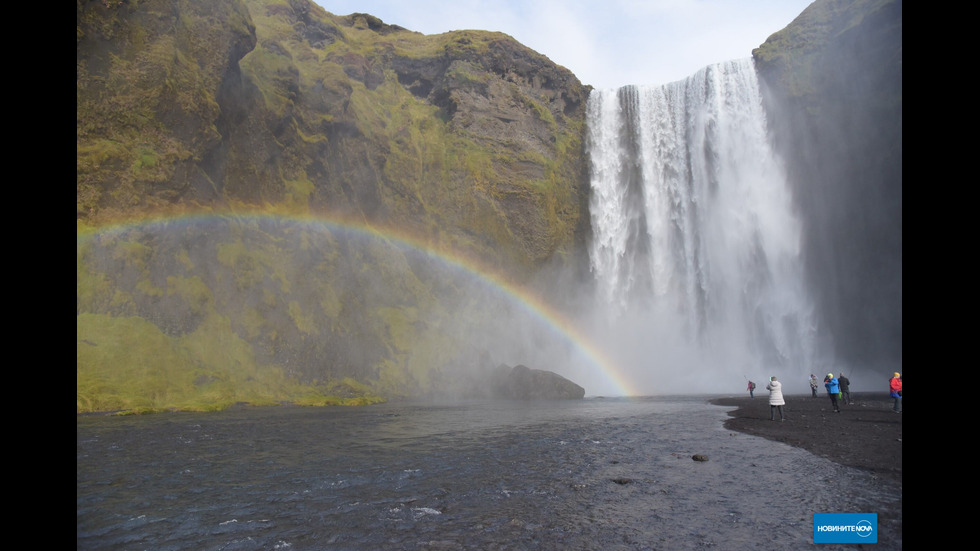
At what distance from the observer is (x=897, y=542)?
7219 millimetres

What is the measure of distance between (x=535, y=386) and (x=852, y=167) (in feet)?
137

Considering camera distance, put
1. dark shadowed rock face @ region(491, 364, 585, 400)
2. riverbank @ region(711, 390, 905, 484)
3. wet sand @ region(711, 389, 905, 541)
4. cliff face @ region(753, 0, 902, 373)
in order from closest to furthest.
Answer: wet sand @ region(711, 389, 905, 541)
riverbank @ region(711, 390, 905, 484)
dark shadowed rock face @ region(491, 364, 585, 400)
cliff face @ region(753, 0, 902, 373)

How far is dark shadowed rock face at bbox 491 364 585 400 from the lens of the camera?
49.1m

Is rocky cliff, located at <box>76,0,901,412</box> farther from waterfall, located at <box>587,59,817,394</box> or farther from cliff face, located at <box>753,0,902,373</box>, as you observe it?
waterfall, located at <box>587,59,817,394</box>

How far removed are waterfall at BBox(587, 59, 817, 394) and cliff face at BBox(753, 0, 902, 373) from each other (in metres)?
2.42

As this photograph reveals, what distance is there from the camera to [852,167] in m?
54.4

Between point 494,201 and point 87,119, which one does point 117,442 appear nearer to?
point 87,119

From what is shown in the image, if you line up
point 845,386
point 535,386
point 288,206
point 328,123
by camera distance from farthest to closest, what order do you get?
point 328,123, point 288,206, point 535,386, point 845,386

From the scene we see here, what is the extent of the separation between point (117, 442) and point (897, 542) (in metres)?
23.7

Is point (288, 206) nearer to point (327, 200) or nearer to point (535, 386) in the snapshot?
point (327, 200)

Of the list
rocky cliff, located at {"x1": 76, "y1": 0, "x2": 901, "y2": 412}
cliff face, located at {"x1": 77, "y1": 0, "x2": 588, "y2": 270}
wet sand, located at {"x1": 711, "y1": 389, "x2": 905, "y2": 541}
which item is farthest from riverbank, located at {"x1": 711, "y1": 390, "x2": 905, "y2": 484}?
cliff face, located at {"x1": 77, "y1": 0, "x2": 588, "y2": 270}

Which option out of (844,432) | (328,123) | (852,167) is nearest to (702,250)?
(852,167)

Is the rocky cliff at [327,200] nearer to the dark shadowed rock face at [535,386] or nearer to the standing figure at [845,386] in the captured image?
the dark shadowed rock face at [535,386]

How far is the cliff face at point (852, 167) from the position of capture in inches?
2056
